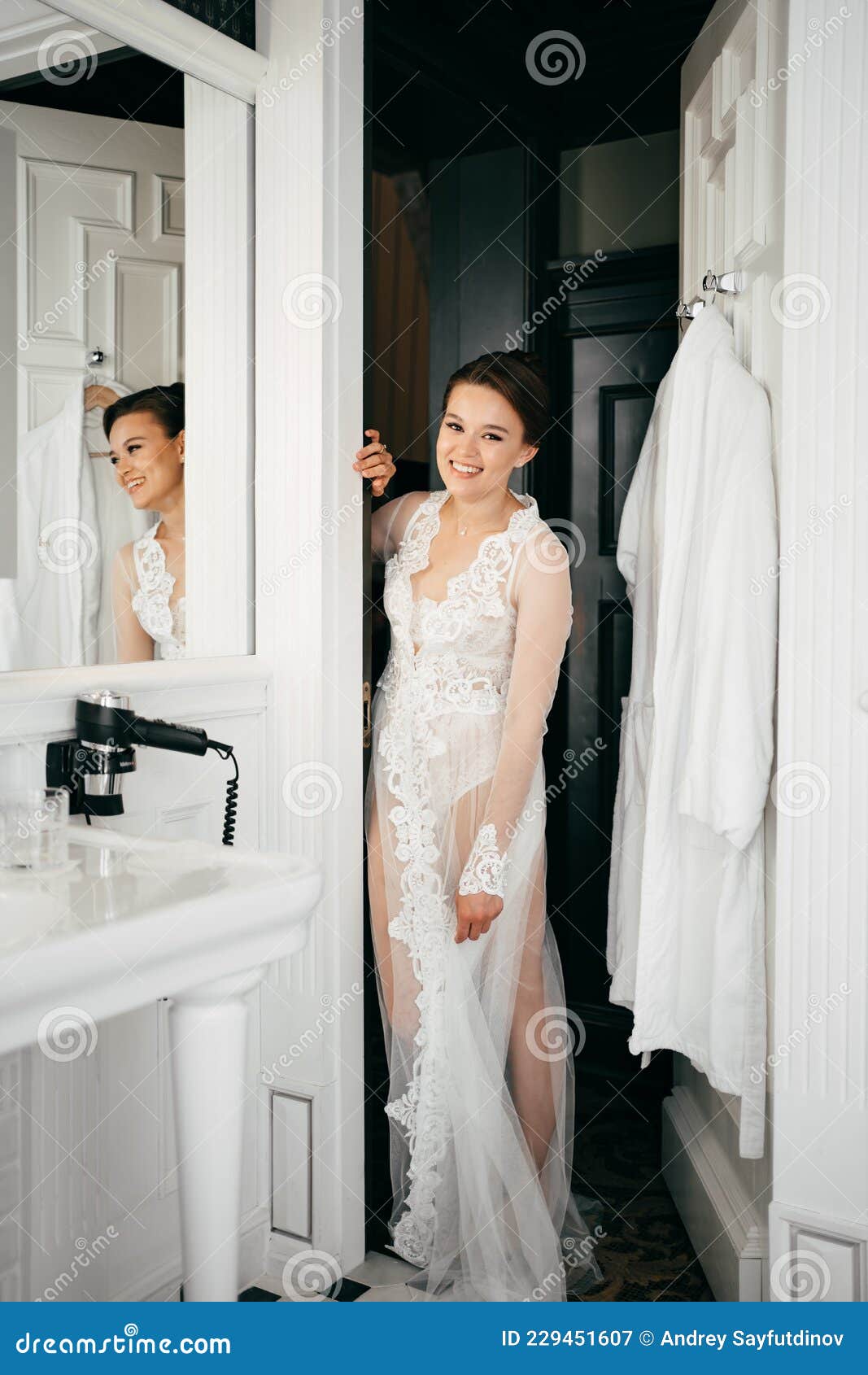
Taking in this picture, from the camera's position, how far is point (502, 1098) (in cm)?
208

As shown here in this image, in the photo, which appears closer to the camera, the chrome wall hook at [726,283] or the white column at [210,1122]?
the white column at [210,1122]

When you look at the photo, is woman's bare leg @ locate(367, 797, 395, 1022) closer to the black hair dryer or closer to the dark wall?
the black hair dryer

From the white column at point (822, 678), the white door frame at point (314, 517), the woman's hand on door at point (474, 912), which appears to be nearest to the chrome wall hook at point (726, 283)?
the white column at point (822, 678)

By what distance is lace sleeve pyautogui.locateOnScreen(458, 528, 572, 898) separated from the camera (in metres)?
2.08

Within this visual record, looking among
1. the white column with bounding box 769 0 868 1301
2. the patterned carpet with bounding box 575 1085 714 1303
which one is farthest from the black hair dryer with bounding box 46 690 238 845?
the patterned carpet with bounding box 575 1085 714 1303

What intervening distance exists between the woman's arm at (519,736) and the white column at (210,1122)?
71 centimetres

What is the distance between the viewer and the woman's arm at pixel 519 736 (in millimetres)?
2072

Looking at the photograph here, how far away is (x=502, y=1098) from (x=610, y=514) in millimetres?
1607

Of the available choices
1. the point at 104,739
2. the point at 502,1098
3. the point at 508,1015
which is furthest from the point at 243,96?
the point at 502,1098

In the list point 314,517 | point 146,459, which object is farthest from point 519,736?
point 146,459

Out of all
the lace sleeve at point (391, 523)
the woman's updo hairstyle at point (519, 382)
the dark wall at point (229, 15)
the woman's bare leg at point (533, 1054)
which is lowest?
the woman's bare leg at point (533, 1054)

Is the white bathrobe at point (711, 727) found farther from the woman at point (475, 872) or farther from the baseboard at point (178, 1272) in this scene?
the baseboard at point (178, 1272)

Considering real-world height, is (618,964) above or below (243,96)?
below

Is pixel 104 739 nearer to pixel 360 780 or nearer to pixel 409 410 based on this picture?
pixel 360 780
